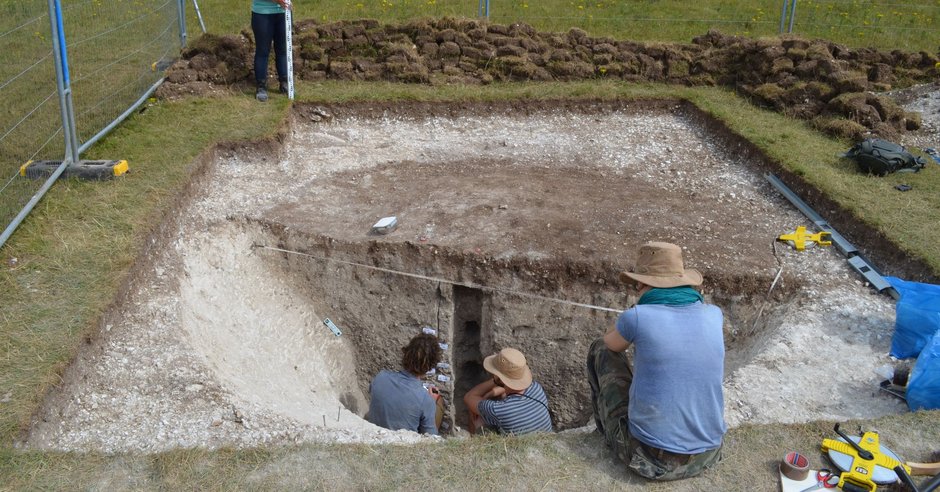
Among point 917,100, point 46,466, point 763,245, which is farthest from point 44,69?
point 917,100

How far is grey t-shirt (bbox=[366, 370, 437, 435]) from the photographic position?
5727 millimetres

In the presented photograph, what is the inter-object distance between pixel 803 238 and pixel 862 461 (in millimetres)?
3707

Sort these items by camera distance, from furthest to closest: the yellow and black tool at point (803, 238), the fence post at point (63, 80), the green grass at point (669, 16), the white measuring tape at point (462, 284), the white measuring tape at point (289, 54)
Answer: the green grass at point (669, 16) → the white measuring tape at point (289, 54) → the yellow and black tool at point (803, 238) → the white measuring tape at point (462, 284) → the fence post at point (63, 80)

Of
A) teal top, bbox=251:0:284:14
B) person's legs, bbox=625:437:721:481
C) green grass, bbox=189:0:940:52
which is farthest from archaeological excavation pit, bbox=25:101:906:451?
green grass, bbox=189:0:940:52

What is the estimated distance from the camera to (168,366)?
563cm

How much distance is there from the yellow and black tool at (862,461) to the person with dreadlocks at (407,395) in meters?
2.69

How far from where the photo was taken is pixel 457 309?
25.7ft

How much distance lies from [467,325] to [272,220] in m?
2.30

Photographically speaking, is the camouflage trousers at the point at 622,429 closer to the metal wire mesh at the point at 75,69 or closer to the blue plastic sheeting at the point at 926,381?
the blue plastic sheeting at the point at 926,381

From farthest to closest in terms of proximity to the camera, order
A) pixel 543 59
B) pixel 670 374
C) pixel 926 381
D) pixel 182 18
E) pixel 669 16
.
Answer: pixel 669 16
pixel 543 59
pixel 182 18
pixel 926 381
pixel 670 374

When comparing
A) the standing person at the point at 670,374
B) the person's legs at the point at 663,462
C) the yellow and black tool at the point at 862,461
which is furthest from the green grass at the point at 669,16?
the person's legs at the point at 663,462

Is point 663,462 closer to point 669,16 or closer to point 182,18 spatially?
point 182,18

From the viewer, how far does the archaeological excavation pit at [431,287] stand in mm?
5461

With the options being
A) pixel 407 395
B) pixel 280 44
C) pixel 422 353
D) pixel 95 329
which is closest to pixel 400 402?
pixel 407 395
